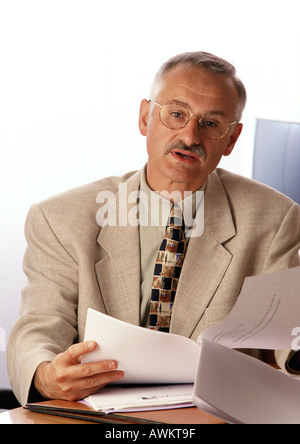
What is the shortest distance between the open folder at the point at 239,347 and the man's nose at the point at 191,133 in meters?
0.70

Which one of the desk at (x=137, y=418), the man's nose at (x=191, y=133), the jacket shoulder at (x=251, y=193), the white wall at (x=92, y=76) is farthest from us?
the white wall at (x=92, y=76)

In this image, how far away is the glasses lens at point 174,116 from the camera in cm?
164

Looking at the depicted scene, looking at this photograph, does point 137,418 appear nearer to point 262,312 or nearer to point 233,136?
point 262,312

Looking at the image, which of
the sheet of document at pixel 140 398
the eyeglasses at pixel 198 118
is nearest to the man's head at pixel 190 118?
the eyeglasses at pixel 198 118

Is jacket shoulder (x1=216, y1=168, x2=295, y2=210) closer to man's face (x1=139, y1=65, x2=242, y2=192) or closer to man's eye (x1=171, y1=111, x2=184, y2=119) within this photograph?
man's face (x1=139, y1=65, x2=242, y2=192)

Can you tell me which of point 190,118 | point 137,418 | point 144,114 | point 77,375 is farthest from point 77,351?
point 144,114

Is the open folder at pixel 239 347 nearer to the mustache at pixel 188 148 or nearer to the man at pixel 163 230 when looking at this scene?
the man at pixel 163 230

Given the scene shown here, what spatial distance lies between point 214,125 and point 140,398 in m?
0.86

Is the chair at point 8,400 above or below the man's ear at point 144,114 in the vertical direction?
below

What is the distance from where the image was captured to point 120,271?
1.58m

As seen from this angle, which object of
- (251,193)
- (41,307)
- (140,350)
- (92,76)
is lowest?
(41,307)

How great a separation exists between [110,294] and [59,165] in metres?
1.54
